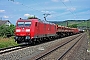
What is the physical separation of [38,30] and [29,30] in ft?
7.34

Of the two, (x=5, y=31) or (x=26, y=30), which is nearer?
(x=26, y=30)

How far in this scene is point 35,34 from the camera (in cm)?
2441

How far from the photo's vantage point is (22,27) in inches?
955

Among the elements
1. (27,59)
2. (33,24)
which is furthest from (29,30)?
(27,59)

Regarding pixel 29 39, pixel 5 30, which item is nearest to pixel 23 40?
pixel 29 39

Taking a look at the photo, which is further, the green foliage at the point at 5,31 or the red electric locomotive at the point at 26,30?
the green foliage at the point at 5,31

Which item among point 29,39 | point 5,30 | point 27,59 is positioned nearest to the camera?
point 27,59

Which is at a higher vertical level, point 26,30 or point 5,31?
point 26,30

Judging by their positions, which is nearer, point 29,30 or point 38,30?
point 29,30

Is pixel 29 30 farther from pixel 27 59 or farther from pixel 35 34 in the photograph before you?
pixel 27 59

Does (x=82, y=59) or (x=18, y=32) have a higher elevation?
(x=18, y=32)

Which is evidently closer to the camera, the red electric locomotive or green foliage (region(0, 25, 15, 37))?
the red electric locomotive

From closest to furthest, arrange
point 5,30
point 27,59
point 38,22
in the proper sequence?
point 27,59, point 38,22, point 5,30

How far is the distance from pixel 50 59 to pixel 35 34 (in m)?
10.6
